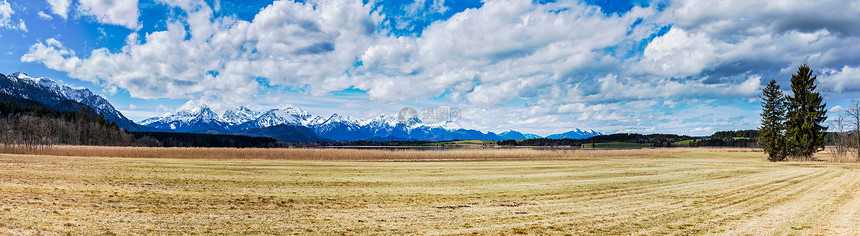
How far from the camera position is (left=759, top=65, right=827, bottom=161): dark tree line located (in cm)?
5391

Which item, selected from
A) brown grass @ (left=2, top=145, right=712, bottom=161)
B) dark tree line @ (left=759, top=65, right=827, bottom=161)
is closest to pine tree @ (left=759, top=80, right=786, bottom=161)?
dark tree line @ (left=759, top=65, right=827, bottom=161)

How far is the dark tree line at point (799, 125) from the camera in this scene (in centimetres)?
5391

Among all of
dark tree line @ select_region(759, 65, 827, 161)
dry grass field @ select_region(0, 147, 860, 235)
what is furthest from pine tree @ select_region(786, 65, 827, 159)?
dry grass field @ select_region(0, 147, 860, 235)

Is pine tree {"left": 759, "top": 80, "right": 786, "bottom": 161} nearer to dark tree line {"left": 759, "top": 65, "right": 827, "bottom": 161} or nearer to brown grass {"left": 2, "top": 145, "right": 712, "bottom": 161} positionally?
dark tree line {"left": 759, "top": 65, "right": 827, "bottom": 161}

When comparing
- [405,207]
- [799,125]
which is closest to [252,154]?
[405,207]

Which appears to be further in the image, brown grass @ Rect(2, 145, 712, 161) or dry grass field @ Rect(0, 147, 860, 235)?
brown grass @ Rect(2, 145, 712, 161)

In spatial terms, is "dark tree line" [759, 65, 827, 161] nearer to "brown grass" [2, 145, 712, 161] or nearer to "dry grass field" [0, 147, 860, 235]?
"brown grass" [2, 145, 712, 161]

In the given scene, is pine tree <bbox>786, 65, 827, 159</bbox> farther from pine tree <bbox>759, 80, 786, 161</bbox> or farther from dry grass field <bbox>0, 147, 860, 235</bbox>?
dry grass field <bbox>0, 147, 860, 235</bbox>

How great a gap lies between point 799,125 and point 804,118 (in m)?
1.04

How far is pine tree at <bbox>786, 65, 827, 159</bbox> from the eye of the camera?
5381cm

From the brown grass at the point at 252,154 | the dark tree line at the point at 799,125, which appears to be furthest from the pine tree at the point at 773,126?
the brown grass at the point at 252,154

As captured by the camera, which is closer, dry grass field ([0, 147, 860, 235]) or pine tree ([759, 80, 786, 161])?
dry grass field ([0, 147, 860, 235])

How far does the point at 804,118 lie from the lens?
5450cm

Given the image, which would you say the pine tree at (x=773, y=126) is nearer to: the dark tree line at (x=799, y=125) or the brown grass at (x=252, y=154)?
the dark tree line at (x=799, y=125)
